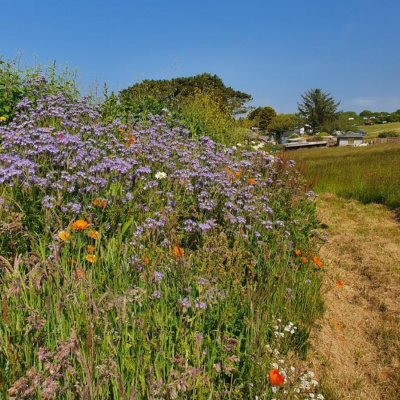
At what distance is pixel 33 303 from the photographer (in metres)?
2.22

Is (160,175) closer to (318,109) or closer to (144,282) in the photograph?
(144,282)

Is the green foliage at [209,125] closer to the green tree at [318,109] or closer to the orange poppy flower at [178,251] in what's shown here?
the orange poppy flower at [178,251]

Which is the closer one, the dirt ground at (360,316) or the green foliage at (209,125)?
the dirt ground at (360,316)

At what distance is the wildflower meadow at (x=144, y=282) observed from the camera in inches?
67.9

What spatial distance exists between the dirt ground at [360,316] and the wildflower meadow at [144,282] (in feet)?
0.82

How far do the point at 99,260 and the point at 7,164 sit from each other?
1.58 meters

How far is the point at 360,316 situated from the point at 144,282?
2537 millimetres

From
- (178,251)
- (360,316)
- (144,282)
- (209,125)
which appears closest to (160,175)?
(178,251)

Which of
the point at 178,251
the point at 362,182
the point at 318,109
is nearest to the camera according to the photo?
the point at 178,251

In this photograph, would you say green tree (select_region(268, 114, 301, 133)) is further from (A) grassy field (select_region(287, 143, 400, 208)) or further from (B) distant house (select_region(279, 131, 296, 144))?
(A) grassy field (select_region(287, 143, 400, 208))

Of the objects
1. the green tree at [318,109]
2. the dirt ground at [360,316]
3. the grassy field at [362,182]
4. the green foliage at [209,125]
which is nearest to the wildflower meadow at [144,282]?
the dirt ground at [360,316]

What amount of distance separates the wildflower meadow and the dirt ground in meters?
0.25

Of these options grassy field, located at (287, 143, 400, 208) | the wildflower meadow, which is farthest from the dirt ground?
grassy field, located at (287, 143, 400, 208)

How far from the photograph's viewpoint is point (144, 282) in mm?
2406
